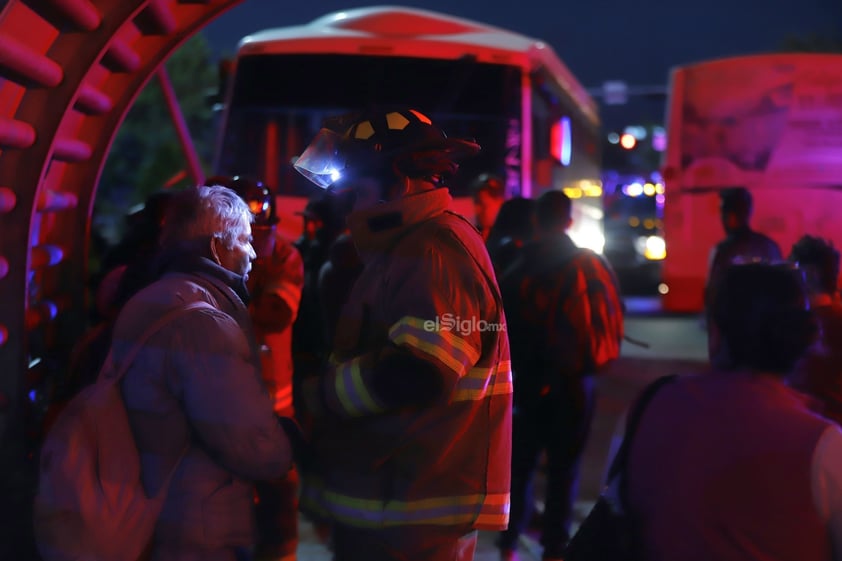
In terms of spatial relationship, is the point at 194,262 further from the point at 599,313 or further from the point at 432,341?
the point at 599,313

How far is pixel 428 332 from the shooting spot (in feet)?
9.35

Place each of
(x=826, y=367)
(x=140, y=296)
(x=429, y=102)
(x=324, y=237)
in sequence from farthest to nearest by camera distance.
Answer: (x=429, y=102) → (x=324, y=237) → (x=826, y=367) → (x=140, y=296)

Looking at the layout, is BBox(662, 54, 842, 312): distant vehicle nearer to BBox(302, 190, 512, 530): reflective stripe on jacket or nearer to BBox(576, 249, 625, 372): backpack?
BBox(576, 249, 625, 372): backpack

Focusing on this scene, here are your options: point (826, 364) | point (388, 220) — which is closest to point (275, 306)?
point (388, 220)

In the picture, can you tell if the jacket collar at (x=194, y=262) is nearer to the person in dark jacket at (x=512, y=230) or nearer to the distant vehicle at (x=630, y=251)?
the person in dark jacket at (x=512, y=230)

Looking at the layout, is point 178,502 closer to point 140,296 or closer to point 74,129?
point 140,296

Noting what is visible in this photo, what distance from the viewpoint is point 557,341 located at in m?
5.68

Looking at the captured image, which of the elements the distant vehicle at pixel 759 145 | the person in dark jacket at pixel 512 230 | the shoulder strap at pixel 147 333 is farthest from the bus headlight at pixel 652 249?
the shoulder strap at pixel 147 333

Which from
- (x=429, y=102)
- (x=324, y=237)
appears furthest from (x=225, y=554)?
(x=429, y=102)

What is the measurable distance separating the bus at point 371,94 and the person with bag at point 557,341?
14.4ft

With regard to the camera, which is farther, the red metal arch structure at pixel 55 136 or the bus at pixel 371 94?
the bus at pixel 371 94

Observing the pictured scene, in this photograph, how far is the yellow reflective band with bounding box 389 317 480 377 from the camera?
2842 millimetres

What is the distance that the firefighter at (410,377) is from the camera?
288cm

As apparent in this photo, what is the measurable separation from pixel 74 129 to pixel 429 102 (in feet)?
18.0
